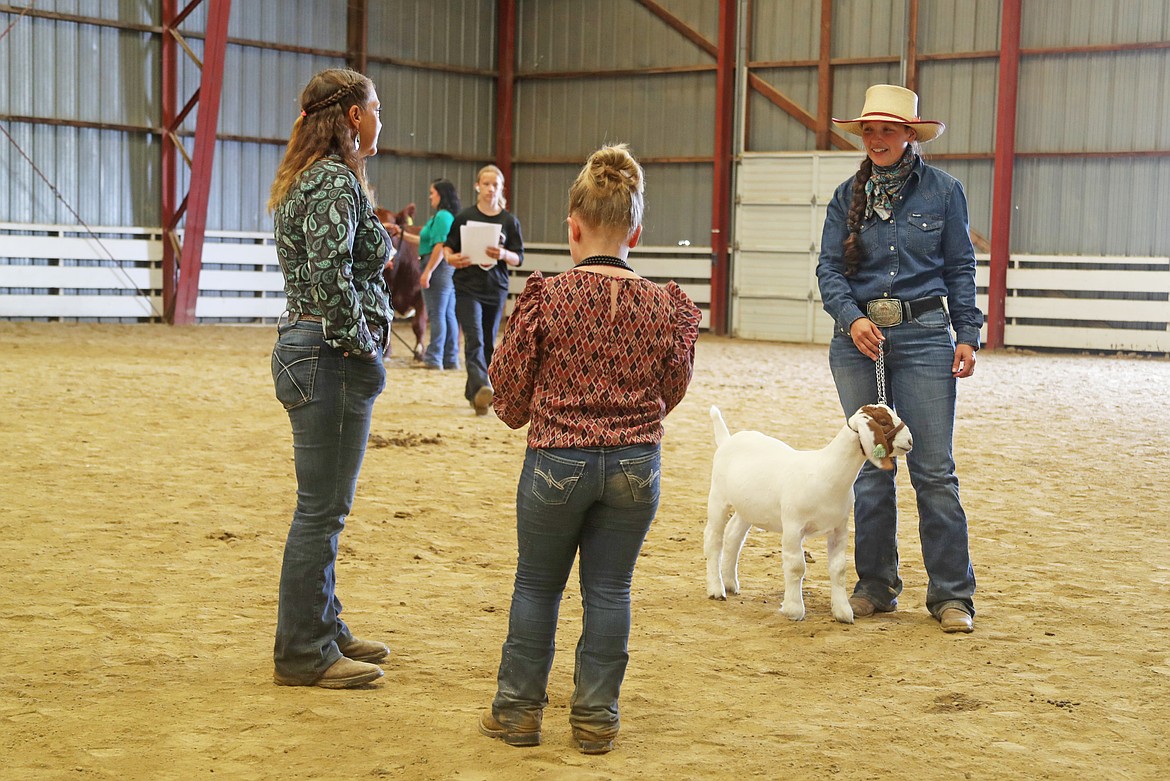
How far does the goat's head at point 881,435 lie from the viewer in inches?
164

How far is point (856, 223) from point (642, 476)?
1.82 metres

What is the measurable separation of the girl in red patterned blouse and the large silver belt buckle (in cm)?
143

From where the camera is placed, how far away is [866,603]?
14.9ft

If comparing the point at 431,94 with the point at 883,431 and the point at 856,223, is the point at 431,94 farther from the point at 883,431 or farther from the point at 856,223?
the point at 883,431

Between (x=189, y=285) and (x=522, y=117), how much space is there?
21.9 ft

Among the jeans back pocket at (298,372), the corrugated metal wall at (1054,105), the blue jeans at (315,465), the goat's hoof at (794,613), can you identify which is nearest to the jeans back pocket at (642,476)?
the blue jeans at (315,465)

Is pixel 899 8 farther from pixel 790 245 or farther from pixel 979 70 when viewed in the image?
pixel 790 245

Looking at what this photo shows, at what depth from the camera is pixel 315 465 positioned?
3477 mm

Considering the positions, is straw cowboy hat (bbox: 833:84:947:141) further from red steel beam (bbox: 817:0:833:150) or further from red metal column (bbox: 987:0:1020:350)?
red steel beam (bbox: 817:0:833:150)

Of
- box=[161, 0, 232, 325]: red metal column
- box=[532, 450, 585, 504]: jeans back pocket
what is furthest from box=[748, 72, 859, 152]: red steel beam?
box=[532, 450, 585, 504]: jeans back pocket

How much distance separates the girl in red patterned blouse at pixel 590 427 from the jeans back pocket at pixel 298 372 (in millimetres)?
585

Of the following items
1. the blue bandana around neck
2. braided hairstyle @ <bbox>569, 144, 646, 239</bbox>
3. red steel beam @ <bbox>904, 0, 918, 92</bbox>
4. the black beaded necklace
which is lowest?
the black beaded necklace

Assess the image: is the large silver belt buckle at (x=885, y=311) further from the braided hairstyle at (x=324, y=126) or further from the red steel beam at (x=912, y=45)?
the red steel beam at (x=912, y=45)

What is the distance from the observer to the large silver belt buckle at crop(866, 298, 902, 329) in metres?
4.38
